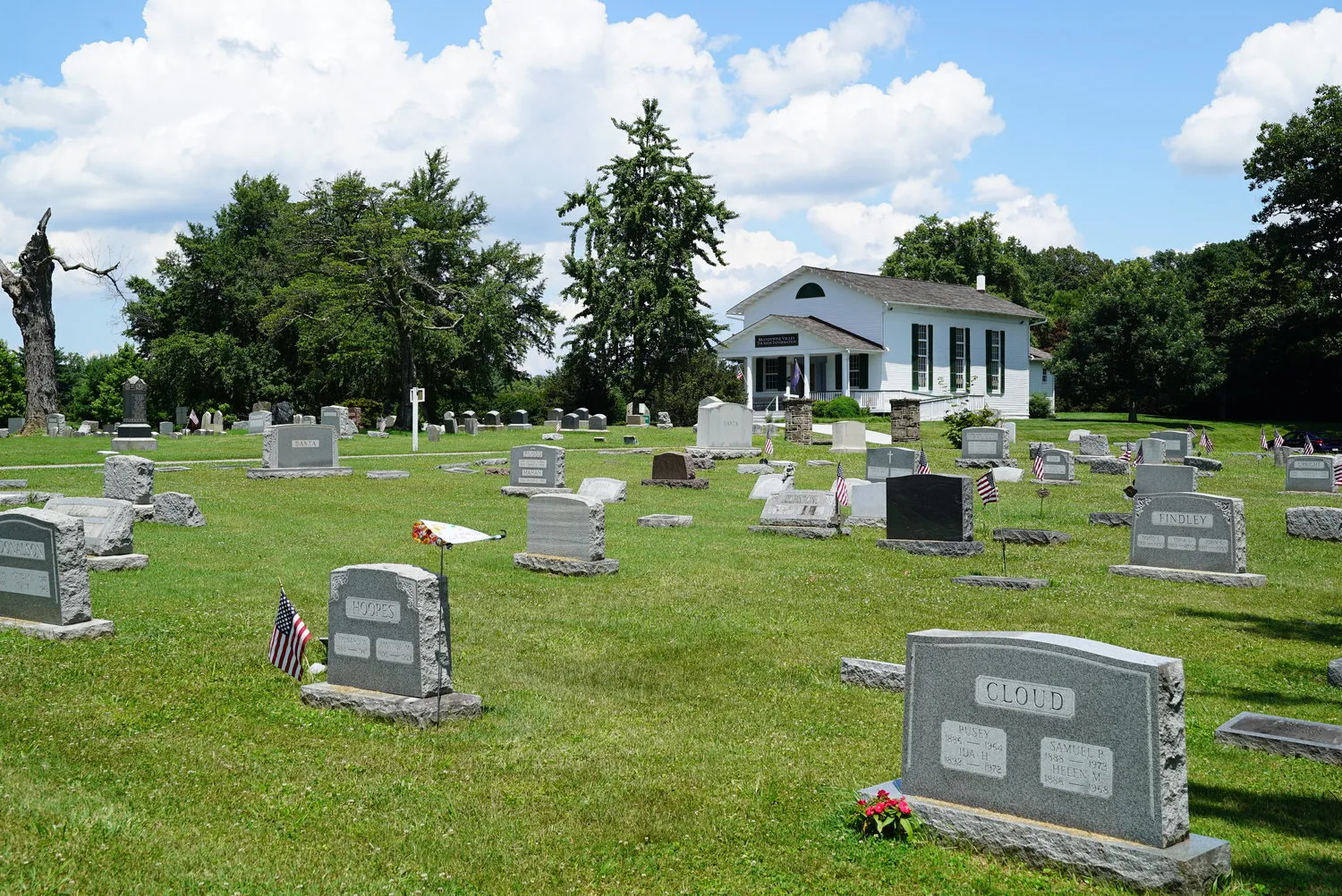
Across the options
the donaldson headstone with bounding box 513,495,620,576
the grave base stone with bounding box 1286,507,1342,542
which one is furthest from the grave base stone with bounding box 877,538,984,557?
the grave base stone with bounding box 1286,507,1342,542

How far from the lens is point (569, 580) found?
14070 millimetres

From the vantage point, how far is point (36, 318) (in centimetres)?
4022

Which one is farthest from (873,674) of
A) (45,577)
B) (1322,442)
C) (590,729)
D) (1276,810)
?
(1322,442)

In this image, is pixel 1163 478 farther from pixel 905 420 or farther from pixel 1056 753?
pixel 905 420

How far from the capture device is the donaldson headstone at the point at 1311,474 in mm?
24828

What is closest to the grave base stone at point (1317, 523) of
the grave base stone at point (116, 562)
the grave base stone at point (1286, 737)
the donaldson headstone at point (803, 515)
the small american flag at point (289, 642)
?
the donaldson headstone at point (803, 515)

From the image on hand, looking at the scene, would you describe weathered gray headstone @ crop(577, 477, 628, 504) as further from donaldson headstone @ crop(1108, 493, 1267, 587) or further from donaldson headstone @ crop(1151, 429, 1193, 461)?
donaldson headstone @ crop(1151, 429, 1193, 461)

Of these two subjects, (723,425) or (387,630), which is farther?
(723,425)

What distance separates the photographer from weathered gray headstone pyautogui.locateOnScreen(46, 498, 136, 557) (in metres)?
13.5

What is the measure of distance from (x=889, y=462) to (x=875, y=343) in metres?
29.2

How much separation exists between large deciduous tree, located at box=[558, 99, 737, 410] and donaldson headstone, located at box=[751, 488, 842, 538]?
126 ft

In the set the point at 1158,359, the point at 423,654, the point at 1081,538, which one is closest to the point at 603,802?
the point at 423,654

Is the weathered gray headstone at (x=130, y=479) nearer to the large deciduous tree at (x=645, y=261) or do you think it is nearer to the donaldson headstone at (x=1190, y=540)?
the donaldson headstone at (x=1190, y=540)

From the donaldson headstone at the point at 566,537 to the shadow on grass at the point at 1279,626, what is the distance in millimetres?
6688
